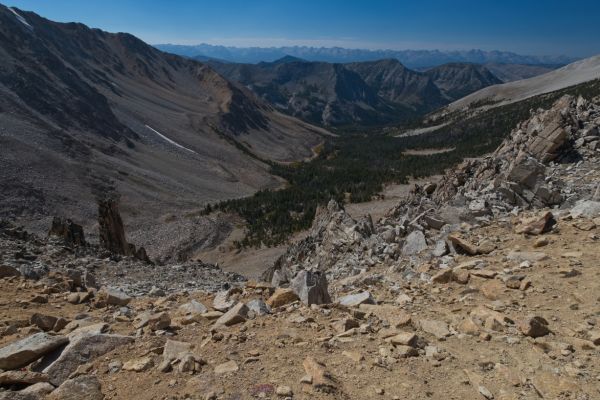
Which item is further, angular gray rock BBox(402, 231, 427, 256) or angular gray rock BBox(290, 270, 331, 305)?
angular gray rock BBox(402, 231, 427, 256)

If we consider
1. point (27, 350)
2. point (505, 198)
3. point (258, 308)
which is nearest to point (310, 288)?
point (258, 308)

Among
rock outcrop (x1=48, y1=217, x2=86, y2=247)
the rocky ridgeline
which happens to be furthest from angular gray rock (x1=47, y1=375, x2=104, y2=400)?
rock outcrop (x1=48, y1=217, x2=86, y2=247)

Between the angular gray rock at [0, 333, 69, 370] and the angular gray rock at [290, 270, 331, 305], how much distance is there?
585 cm

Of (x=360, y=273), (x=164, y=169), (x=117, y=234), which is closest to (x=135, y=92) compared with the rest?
(x=164, y=169)

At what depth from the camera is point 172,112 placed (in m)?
179

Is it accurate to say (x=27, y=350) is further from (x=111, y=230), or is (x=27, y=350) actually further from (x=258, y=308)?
(x=111, y=230)

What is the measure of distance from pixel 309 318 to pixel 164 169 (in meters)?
111

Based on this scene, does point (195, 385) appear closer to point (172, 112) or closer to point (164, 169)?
point (164, 169)

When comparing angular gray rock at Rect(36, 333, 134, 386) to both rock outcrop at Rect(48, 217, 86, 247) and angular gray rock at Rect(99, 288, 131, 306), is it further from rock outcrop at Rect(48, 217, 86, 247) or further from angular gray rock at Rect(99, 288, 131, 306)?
rock outcrop at Rect(48, 217, 86, 247)

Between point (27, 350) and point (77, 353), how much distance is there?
953 mm

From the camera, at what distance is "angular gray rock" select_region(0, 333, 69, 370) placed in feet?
27.9

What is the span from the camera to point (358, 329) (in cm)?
955

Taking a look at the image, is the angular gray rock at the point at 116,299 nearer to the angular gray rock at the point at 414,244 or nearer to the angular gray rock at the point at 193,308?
the angular gray rock at the point at 193,308

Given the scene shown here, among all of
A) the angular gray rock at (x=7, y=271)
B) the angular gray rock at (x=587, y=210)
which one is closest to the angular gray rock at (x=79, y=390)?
the angular gray rock at (x=7, y=271)
